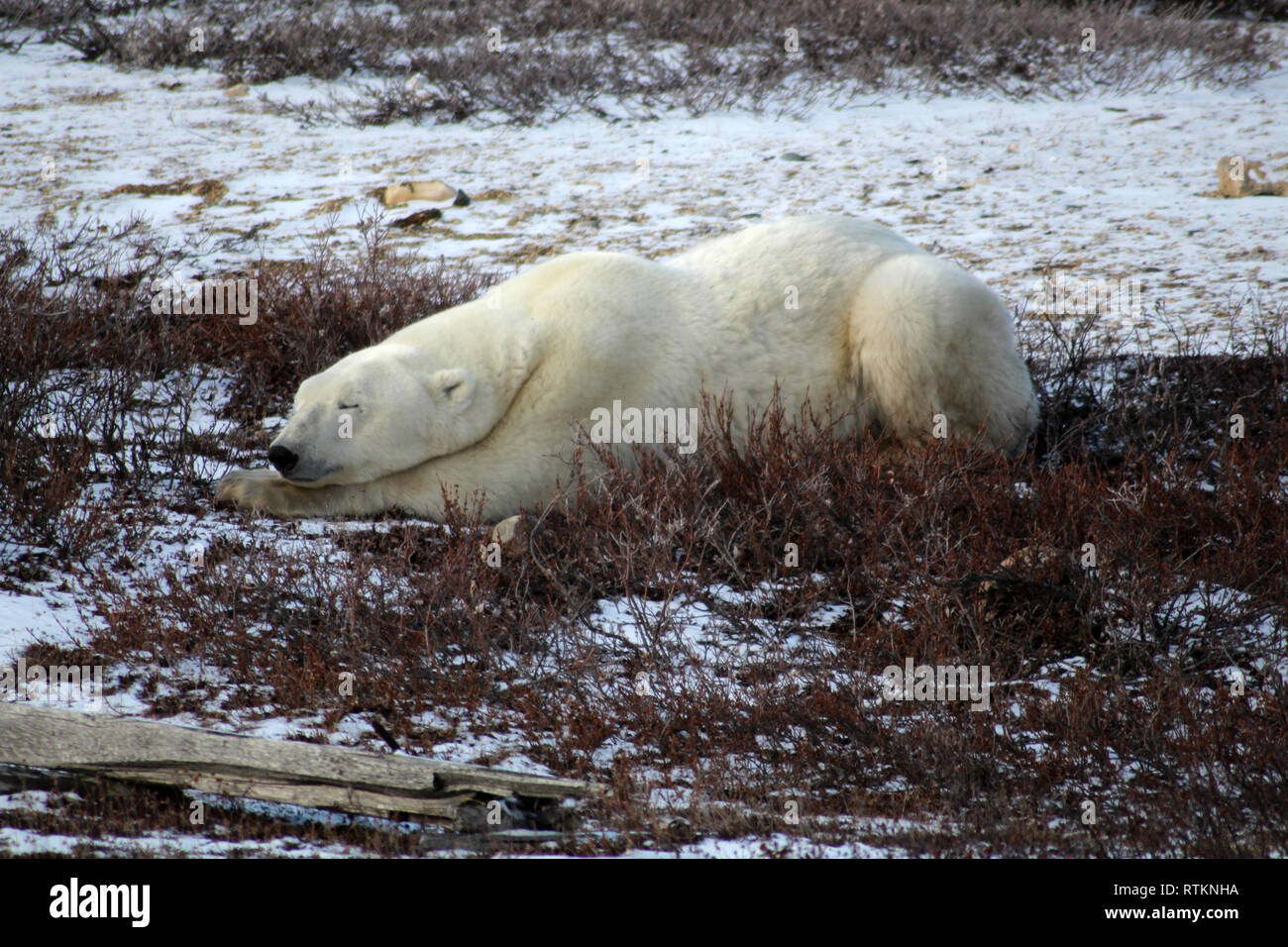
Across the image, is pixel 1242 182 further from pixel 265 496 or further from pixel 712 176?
pixel 265 496

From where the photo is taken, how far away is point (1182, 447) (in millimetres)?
4391

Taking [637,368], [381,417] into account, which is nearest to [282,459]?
[381,417]

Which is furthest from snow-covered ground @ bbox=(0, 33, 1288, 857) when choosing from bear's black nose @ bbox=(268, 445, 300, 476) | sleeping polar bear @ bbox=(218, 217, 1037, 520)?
bear's black nose @ bbox=(268, 445, 300, 476)

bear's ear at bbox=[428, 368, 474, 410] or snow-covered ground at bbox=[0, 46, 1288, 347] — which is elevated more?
snow-covered ground at bbox=[0, 46, 1288, 347]

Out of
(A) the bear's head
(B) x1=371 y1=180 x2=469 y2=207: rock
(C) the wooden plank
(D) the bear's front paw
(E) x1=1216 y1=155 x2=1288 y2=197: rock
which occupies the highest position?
(E) x1=1216 y1=155 x2=1288 y2=197: rock

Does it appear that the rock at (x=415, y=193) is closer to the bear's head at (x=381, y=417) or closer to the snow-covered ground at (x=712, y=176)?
the snow-covered ground at (x=712, y=176)

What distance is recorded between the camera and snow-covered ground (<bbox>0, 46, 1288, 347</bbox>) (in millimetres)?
6863

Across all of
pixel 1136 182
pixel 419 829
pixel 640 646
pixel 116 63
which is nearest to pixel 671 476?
pixel 640 646

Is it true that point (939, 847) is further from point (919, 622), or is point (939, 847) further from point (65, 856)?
point (65, 856)

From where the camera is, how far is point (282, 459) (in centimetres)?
396

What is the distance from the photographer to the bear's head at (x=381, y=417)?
404 cm

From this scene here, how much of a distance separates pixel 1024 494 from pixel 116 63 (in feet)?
36.6

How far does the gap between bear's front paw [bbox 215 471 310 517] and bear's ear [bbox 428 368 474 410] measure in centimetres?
64

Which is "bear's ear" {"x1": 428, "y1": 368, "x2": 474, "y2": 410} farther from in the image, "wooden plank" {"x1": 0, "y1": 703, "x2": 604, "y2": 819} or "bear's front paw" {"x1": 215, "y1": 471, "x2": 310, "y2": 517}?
"wooden plank" {"x1": 0, "y1": 703, "x2": 604, "y2": 819}
